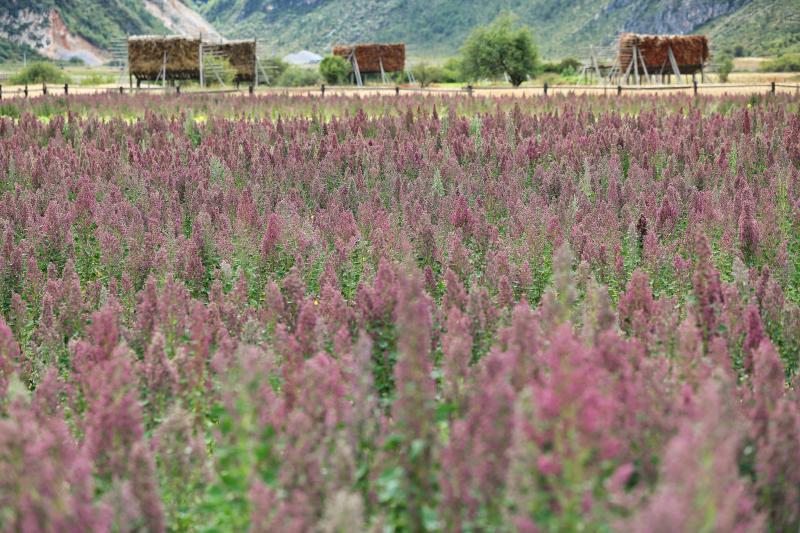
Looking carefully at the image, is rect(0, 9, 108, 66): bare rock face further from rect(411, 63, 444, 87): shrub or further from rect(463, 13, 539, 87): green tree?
rect(463, 13, 539, 87): green tree

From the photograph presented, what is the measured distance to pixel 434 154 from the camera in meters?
11.8

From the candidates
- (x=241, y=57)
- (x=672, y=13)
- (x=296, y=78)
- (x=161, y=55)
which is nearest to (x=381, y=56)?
(x=296, y=78)

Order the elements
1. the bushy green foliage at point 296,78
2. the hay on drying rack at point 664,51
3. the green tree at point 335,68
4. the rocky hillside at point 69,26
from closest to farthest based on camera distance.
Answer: the hay on drying rack at point 664,51
the green tree at point 335,68
the bushy green foliage at point 296,78
the rocky hillside at point 69,26

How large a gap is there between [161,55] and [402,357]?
44006mm

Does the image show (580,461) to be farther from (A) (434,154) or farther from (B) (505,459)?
(A) (434,154)

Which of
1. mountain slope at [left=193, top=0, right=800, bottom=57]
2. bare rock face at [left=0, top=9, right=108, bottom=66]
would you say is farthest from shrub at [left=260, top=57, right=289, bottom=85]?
bare rock face at [left=0, top=9, right=108, bottom=66]

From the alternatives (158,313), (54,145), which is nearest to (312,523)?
(158,313)

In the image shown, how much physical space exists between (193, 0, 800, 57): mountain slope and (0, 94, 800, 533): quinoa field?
91.3m

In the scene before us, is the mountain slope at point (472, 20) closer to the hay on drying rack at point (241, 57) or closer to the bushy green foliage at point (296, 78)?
the bushy green foliage at point (296, 78)

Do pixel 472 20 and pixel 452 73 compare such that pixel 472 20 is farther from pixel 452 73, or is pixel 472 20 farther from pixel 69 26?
pixel 452 73

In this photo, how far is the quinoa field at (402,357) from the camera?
7.62 ft

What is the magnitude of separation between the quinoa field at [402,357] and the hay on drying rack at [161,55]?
115 ft

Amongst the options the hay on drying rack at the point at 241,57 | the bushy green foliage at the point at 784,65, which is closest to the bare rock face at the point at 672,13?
the bushy green foliage at the point at 784,65

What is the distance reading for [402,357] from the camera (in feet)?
8.87
